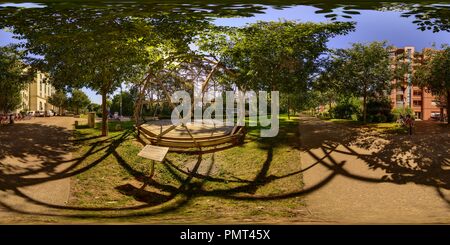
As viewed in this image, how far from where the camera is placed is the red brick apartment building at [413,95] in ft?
7.20

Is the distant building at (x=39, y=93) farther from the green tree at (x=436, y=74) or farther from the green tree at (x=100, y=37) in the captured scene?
the green tree at (x=436, y=74)

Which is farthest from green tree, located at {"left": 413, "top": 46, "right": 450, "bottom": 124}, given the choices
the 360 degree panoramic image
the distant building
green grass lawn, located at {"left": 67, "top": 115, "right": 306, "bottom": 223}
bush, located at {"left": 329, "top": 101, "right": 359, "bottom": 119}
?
the distant building

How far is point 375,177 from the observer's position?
214cm

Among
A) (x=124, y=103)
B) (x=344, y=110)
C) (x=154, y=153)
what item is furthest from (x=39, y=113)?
(x=344, y=110)

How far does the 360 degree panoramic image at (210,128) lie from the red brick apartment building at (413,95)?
2cm

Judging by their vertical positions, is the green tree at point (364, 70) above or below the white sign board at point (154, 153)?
above

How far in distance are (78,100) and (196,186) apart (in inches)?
38.3

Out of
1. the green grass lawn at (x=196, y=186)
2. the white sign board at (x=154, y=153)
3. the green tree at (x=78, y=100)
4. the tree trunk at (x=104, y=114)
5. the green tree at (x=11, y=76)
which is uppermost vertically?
the green tree at (x=11, y=76)

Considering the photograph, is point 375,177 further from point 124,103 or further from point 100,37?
point 100,37

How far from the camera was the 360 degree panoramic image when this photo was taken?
2.10 meters

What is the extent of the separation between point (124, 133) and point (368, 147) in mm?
1602

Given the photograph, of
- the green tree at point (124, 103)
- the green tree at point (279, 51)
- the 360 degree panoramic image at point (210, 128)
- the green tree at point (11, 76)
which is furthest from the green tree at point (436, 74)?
the green tree at point (11, 76)

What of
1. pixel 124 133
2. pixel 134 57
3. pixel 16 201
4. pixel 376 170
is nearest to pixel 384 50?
pixel 376 170

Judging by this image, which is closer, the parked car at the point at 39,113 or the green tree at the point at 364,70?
the green tree at the point at 364,70
